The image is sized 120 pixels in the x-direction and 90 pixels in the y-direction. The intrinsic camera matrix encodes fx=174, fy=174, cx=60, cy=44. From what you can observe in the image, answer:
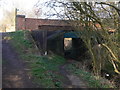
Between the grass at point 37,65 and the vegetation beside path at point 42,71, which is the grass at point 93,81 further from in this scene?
the grass at point 37,65

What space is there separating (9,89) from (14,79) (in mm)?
830

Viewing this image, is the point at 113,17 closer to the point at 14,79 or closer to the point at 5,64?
the point at 14,79

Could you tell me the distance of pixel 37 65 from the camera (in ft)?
30.4

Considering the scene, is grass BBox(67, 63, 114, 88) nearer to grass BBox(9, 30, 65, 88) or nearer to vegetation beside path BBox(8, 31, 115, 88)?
vegetation beside path BBox(8, 31, 115, 88)

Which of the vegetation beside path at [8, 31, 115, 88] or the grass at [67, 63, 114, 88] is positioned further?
the grass at [67, 63, 114, 88]

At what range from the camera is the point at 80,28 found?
914 cm

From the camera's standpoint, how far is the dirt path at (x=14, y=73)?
6.93 m

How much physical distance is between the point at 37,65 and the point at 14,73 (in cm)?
161

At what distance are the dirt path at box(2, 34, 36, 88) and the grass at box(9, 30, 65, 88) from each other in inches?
14.0

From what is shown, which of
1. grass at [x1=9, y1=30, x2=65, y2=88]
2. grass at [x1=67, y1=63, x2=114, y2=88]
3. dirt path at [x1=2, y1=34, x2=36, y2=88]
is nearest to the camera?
dirt path at [x1=2, y1=34, x2=36, y2=88]

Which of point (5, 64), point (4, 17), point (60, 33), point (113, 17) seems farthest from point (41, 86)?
point (4, 17)

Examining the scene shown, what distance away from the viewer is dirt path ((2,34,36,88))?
6.93 m

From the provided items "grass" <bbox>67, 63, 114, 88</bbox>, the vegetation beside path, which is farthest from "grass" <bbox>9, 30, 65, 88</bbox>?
"grass" <bbox>67, 63, 114, 88</bbox>

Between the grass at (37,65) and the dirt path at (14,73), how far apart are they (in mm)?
355
